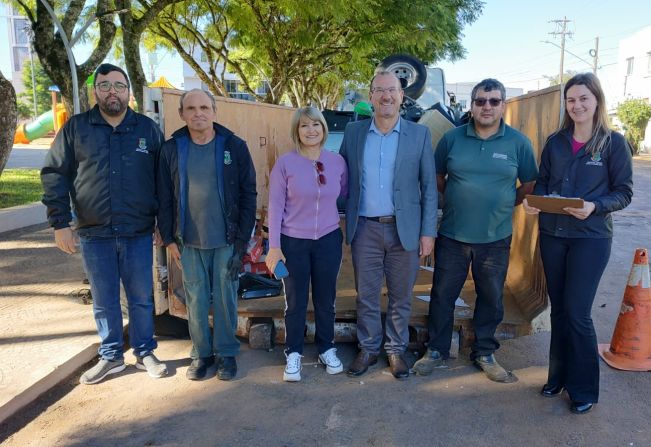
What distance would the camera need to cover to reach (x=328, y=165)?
12.0ft

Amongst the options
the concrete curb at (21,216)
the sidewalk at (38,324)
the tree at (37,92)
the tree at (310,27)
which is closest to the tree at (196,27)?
the tree at (310,27)

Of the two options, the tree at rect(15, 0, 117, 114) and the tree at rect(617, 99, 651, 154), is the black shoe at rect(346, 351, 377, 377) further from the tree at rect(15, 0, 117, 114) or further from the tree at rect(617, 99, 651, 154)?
the tree at rect(617, 99, 651, 154)

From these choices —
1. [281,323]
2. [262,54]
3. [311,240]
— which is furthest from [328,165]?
[262,54]

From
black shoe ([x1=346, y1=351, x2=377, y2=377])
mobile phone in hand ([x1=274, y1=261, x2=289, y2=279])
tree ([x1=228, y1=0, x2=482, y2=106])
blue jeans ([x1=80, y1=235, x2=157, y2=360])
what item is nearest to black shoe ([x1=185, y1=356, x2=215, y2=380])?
blue jeans ([x1=80, y1=235, x2=157, y2=360])

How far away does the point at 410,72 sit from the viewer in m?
8.98

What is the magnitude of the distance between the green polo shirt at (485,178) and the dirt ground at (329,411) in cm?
113

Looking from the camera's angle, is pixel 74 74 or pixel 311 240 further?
pixel 74 74

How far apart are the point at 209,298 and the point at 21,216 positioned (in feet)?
22.4

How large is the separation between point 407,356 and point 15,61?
110730 millimetres

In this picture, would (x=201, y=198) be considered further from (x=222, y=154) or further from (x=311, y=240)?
(x=311, y=240)

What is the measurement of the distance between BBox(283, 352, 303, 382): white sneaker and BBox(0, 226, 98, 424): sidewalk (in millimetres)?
1655

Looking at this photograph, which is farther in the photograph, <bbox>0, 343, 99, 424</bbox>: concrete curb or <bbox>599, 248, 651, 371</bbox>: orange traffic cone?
<bbox>599, 248, 651, 371</bbox>: orange traffic cone

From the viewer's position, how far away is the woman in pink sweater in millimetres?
3572

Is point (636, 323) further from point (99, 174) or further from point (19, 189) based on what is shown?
point (19, 189)
